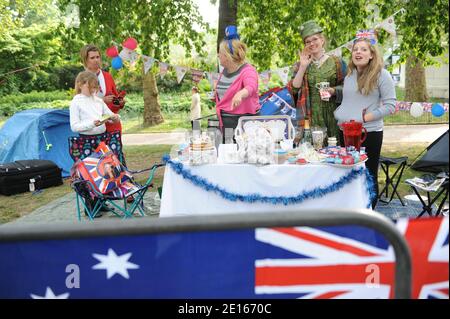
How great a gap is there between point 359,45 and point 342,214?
110 inches

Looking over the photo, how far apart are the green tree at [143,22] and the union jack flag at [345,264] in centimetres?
705

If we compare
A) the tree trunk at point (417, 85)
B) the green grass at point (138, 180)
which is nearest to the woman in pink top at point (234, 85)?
the green grass at point (138, 180)

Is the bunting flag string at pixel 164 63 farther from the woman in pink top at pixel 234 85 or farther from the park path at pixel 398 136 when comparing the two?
the woman in pink top at pixel 234 85

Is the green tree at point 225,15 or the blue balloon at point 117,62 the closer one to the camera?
the blue balloon at point 117,62

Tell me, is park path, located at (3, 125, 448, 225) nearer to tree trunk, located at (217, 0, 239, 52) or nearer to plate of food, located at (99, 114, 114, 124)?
plate of food, located at (99, 114, 114, 124)

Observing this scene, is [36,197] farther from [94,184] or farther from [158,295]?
[158,295]

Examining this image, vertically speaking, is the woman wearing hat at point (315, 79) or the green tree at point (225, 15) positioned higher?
the green tree at point (225, 15)

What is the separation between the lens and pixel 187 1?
891 centimetres

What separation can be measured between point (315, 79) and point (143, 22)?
5.71 metres

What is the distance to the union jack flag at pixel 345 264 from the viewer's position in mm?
1485

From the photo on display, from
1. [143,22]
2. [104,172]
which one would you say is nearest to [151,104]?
[143,22]

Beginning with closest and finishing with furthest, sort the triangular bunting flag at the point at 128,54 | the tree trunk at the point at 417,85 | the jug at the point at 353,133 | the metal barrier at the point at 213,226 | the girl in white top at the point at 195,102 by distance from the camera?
the metal barrier at the point at 213,226 < the jug at the point at 353,133 < the triangular bunting flag at the point at 128,54 < the girl in white top at the point at 195,102 < the tree trunk at the point at 417,85

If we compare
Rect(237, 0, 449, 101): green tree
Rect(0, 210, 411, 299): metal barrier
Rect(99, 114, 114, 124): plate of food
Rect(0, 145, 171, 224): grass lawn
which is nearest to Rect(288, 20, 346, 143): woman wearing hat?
Rect(99, 114, 114, 124): plate of food
